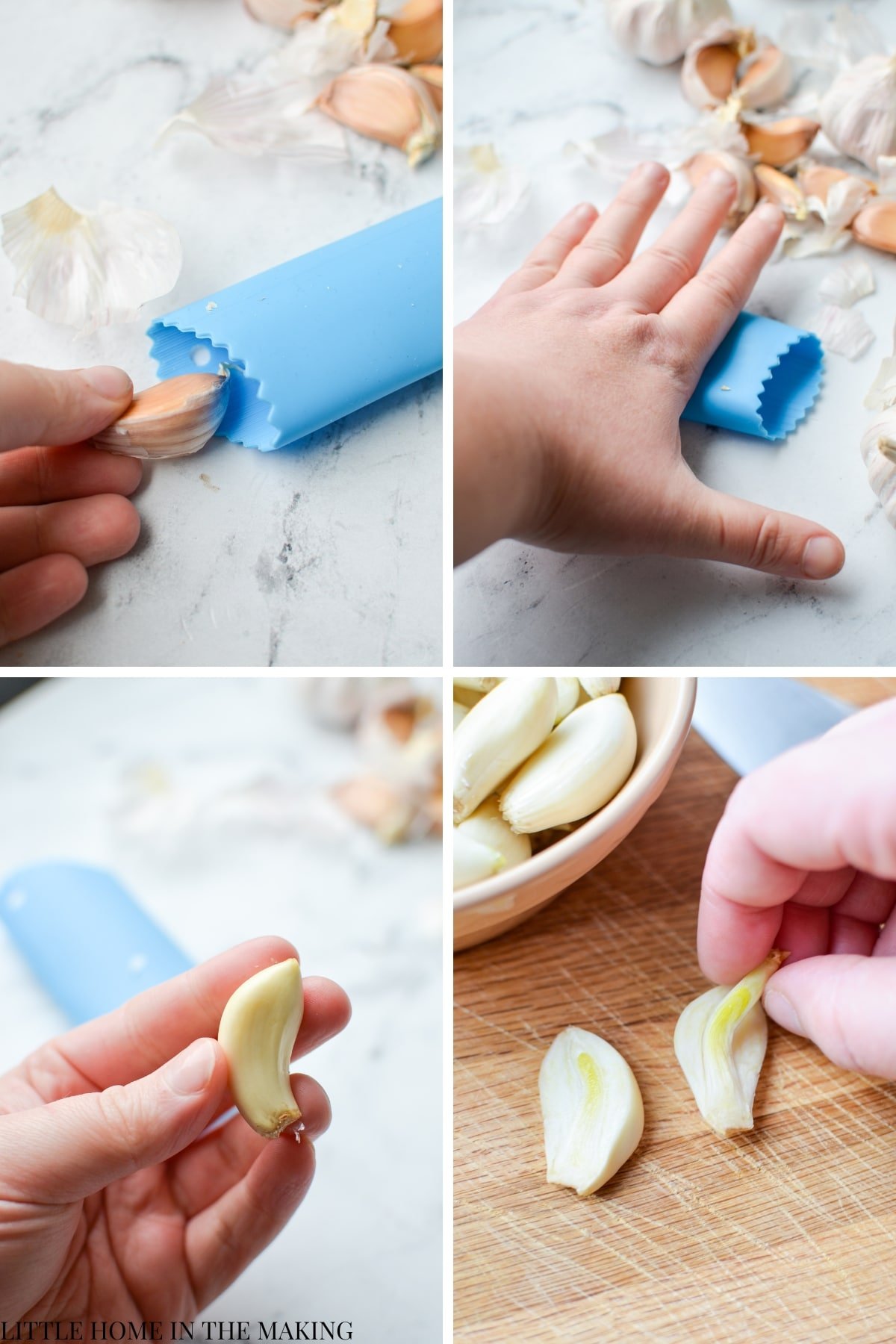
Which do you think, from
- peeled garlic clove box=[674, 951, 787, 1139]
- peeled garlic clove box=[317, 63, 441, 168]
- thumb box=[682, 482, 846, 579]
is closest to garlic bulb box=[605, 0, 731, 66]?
peeled garlic clove box=[317, 63, 441, 168]

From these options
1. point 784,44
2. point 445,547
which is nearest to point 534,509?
point 445,547

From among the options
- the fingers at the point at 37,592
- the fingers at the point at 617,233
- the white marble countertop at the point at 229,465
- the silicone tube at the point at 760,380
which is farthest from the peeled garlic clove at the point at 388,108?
the fingers at the point at 37,592

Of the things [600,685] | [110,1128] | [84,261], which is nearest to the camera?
[110,1128]

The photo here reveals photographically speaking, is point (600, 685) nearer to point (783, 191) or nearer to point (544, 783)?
point (544, 783)

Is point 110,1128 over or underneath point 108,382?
underneath

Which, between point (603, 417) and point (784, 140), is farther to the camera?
point (784, 140)

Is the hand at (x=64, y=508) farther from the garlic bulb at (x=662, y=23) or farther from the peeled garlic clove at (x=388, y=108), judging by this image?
the garlic bulb at (x=662, y=23)

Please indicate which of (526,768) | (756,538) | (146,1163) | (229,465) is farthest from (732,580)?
(146,1163)
